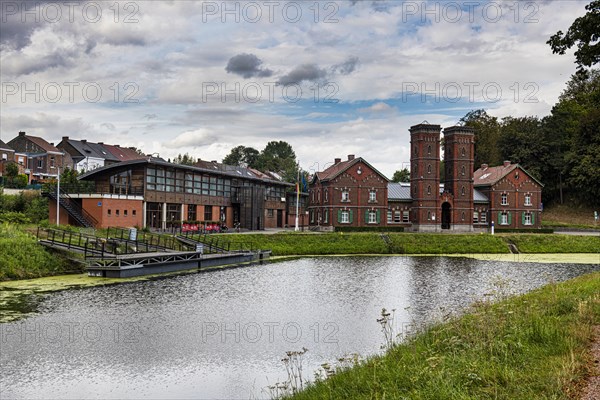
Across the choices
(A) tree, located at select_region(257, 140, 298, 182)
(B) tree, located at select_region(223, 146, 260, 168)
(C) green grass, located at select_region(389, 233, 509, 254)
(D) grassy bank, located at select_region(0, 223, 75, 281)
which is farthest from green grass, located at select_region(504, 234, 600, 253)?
(B) tree, located at select_region(223, 146, 260, 168)

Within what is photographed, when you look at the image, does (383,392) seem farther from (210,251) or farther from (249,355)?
(210,251)

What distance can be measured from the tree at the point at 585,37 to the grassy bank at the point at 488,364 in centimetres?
915

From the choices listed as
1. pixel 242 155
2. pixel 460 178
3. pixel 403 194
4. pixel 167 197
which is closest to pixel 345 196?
pixel 403 194

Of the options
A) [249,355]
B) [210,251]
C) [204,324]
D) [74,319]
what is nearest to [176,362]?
[249,355]

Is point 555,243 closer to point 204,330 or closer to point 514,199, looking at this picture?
point 514,199

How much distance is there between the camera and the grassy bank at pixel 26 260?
1077 inches

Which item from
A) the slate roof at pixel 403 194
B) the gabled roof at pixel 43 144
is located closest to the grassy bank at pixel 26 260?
the slate roof at pixel 403 194

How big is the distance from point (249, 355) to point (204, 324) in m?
4.16

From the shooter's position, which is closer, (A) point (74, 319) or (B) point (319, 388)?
(B) point (319, 388)

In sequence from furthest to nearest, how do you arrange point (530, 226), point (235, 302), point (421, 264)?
point (530, 226), point (421, 264), point (235, 302)

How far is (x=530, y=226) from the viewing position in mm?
70688

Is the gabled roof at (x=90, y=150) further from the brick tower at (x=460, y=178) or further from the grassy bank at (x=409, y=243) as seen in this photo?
the brick tower at (x=460, y=178)

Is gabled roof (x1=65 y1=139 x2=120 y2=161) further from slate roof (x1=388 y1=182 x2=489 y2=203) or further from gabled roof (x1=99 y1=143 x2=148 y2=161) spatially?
slate roof (x1=388 y1=182 x2=489 y2=203)

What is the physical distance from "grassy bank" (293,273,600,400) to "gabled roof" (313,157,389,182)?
52394 millimetres
